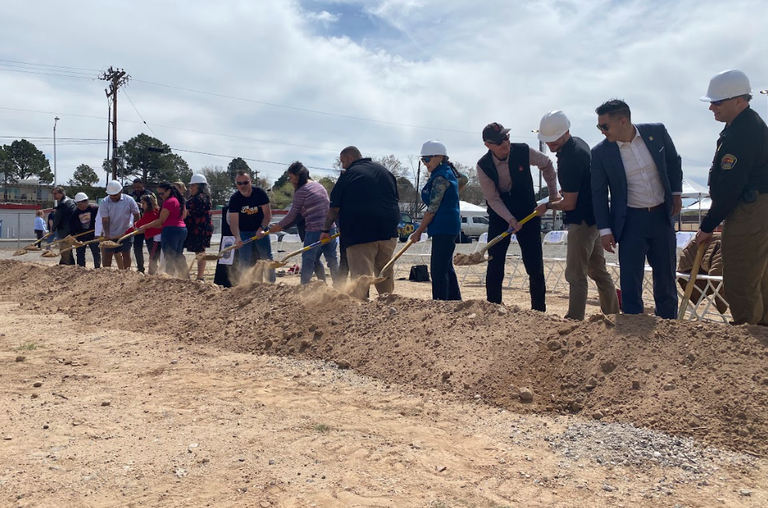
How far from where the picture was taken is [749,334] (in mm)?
3490

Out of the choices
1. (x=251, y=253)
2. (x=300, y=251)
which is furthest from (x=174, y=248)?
(x=300, y=251)

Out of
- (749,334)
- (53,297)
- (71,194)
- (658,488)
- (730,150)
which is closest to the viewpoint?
(658,488)

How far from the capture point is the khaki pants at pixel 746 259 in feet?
12.5

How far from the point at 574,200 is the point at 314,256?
321cm

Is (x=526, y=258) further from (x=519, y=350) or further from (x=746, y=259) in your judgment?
(x=746, y=259)

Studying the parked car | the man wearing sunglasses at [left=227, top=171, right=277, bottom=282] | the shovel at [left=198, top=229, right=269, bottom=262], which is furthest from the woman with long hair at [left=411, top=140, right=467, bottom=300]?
the parked car

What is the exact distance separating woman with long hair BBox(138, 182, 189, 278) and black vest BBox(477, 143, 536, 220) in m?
4.93

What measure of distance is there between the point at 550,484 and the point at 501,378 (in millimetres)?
1285

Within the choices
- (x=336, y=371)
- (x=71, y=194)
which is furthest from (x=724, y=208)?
(x=71, y=194)

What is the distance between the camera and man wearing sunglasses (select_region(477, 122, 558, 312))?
5.29 meters

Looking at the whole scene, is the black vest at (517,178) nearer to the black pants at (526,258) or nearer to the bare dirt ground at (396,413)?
the black pants at (526,258)

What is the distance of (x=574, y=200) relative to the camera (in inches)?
191

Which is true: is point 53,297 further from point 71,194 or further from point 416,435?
point 71,194

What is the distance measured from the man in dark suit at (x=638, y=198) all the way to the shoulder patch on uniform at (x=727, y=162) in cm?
45
